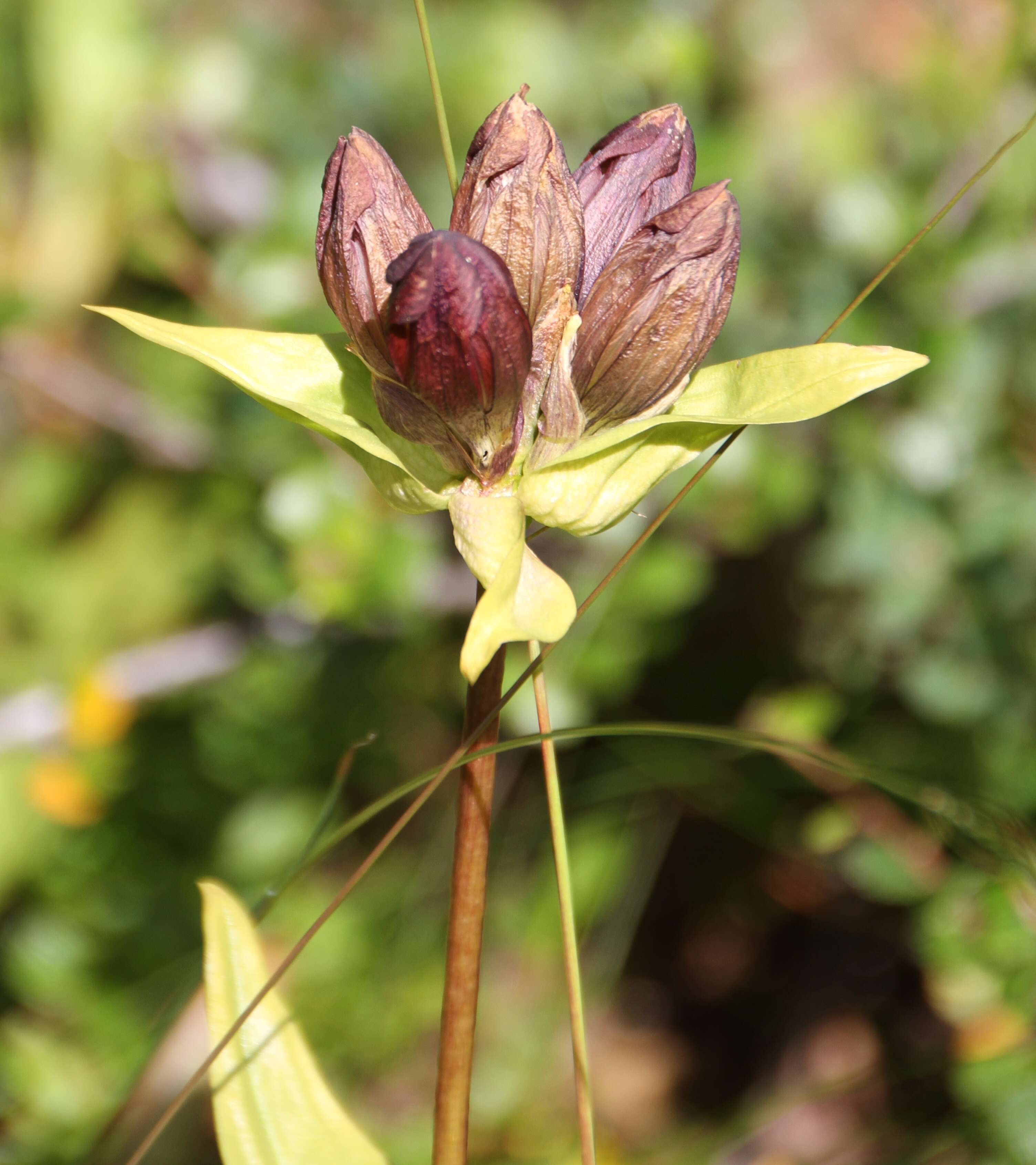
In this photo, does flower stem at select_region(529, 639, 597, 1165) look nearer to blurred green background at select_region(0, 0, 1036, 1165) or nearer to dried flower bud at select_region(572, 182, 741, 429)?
dried flower bud at select_region(572, 182, 741, 429)

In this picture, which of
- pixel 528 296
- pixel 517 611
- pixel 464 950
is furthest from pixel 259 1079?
pixel 528 296

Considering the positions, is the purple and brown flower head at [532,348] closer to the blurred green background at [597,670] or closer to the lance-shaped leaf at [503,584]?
the lance-shaped leaf at [503,584]

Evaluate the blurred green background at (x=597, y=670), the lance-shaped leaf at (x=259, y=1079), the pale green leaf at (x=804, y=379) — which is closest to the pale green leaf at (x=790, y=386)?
the pale green leaf at (x=804, y=379)

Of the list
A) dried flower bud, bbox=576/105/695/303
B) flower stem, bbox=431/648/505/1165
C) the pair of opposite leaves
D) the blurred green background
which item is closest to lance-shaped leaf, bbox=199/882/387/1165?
flower stem, bbox=431/648/505/1165

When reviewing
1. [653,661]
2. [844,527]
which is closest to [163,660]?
[653,661]

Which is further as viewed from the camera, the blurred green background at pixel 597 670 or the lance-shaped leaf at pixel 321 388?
the blurred green background at pixel 597 670

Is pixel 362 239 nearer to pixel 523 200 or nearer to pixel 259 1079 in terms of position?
pixel 523 200
